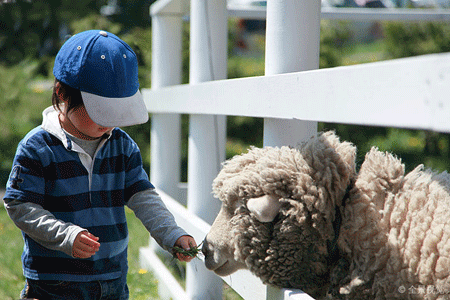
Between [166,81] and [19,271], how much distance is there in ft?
6.18

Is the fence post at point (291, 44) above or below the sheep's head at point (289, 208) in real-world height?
above

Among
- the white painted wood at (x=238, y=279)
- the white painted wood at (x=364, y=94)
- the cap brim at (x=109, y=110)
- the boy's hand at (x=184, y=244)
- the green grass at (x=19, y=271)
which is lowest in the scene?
the green grass at (x=19, y=271)

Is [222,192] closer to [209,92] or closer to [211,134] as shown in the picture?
[209,92]

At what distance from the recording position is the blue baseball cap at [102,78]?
1839mm

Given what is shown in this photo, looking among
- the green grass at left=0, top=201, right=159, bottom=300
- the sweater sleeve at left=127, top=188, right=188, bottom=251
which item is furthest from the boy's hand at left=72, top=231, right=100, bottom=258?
the green grass at left=0, top=201, right=159, bottom=300

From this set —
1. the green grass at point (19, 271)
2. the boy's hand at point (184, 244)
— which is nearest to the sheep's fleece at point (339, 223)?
the boy's hand at point (184, 244)

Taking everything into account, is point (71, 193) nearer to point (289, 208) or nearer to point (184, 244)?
point (184, 244)

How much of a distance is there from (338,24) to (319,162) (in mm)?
8698

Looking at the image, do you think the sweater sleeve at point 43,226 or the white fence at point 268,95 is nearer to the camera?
the white fence at point 268,95

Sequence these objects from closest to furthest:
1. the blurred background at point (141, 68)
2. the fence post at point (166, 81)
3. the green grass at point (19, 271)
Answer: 1. the green grass at point (19, 271)
2. the fence post at point (166, 81)
3. the blurred background at point (141, 68)

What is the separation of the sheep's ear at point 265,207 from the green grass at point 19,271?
6.55 feet

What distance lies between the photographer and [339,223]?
1.50m

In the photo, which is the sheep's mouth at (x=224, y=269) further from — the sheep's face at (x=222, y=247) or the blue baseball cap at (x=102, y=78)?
the blue baseball cap at (x=102, y=78)

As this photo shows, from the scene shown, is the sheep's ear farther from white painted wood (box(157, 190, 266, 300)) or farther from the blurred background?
the blurred background
